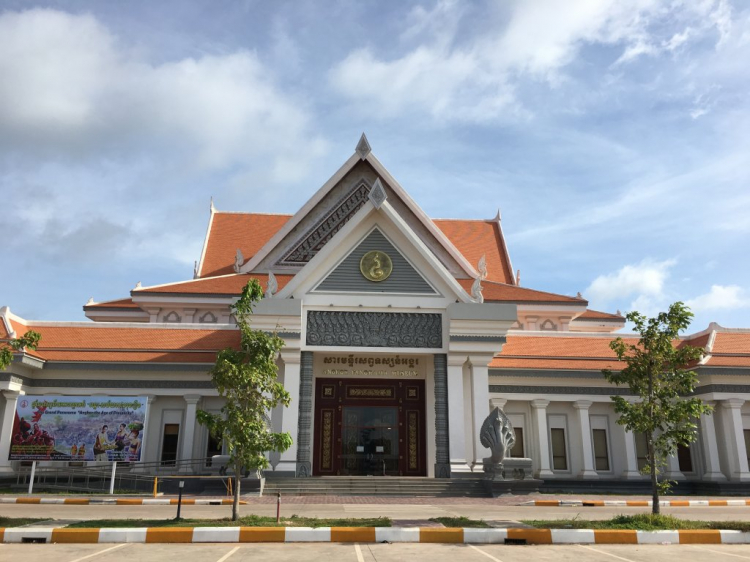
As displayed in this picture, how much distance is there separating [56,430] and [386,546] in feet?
47.8

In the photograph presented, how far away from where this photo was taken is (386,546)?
962 cm

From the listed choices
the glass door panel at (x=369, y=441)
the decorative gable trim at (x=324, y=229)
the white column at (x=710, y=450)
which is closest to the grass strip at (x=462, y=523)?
the glass door panel at (x=369, y=441)

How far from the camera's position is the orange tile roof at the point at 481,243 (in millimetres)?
31812

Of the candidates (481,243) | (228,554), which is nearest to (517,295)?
(481,243)

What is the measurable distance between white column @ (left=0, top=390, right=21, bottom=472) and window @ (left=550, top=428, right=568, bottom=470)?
18.5m

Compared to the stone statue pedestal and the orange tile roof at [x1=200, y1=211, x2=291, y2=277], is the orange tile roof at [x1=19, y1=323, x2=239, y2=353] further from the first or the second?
the stone statue pedestal

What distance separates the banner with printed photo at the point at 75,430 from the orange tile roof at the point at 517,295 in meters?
14.5

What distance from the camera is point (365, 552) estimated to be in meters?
8.97

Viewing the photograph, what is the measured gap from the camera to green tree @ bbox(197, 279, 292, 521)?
1219 centimetres

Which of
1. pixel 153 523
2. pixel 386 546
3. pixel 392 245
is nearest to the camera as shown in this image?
pixel 386 546

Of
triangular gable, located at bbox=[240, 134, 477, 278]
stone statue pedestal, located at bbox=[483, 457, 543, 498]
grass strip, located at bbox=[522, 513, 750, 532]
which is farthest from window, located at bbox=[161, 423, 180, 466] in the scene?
grass strip, located at bbox=[522, 513, 750, 532]

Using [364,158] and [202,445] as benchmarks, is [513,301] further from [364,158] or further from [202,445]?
[202,445]

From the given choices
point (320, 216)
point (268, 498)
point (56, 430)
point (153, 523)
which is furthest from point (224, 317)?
point (153, 523)

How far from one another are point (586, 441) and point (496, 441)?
219 inches
